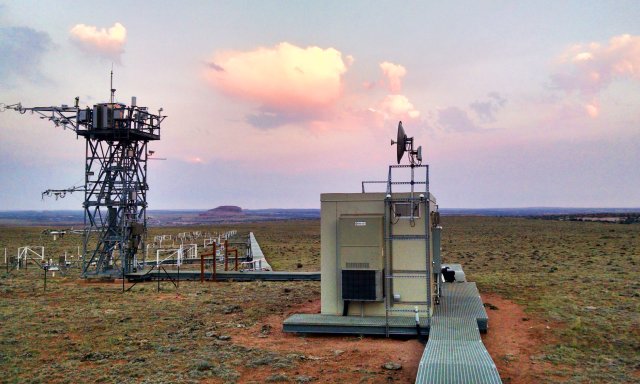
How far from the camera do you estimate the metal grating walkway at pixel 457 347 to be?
315 inches

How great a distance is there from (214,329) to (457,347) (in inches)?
245

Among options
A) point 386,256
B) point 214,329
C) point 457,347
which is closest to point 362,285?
point 386,256

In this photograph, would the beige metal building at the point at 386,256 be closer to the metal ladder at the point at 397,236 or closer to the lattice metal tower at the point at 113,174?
the metal ladder at the point at 397,236

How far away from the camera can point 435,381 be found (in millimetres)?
7844

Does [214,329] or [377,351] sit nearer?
[377,351]

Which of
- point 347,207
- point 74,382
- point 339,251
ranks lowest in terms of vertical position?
point 74,382

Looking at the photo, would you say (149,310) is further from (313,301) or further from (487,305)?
(487,305)

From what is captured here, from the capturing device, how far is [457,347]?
9.77 metres

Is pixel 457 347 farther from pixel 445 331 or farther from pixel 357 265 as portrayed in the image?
pixel 357 265

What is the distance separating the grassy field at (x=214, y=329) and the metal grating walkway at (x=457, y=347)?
974 millimetres

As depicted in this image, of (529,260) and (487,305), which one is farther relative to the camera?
(529,260)

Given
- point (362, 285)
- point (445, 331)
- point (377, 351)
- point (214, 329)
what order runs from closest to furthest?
point (377, 351) → point (445, 331) → point (362, 285) → point (214, 329)

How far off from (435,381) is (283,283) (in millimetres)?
14425

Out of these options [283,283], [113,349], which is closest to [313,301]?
[283,283]
